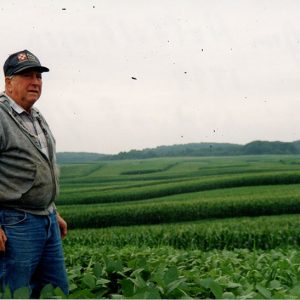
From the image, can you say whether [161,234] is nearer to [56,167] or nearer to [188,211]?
[188,211]

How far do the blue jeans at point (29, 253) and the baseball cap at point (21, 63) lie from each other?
81 centimetres

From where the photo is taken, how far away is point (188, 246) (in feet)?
39.6

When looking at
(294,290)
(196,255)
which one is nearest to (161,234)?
(196,255)

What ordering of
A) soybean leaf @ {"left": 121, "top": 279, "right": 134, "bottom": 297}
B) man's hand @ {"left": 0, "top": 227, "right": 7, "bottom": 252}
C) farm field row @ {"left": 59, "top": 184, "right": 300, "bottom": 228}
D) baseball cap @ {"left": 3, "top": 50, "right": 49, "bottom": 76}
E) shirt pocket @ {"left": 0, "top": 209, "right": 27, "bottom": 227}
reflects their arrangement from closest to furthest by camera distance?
soybean leaf @ {"left": 121, "top": 279, "right": 134, "bottom": 297} → man's hand @ {"left": 0, "top": 227, "right": 7, "bottom": 252} → shirt pocket @ {"left": 0, "top": 209, "right": 27, "bottom": 227} → baseball cap @ {"left": 3, "top": 50, "right": 49, "bottom": 76} → farm field row @ {"left": 59, "top": 184, "right": 300, "bottom": 228}

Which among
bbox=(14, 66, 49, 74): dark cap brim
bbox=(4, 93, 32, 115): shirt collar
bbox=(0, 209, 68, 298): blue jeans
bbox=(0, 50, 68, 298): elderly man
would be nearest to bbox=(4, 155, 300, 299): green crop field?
bbox=(0, 209, 68, 298): blue jeans

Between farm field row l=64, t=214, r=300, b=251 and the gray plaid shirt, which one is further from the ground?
the gray plaid shirt

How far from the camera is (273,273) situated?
10.0 ft

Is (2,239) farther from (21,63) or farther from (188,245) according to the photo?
(188,245)

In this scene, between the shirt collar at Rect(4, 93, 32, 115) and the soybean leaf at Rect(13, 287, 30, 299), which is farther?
the shirt collar at Rect(4, 93, 32, 115)

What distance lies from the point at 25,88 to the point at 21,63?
0.48ft

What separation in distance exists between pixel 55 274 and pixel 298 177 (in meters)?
25.7

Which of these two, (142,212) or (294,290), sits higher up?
(294,290)

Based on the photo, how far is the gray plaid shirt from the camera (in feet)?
10.3

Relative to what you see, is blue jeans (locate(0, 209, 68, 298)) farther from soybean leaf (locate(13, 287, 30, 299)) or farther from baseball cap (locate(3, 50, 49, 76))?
soybean leaf (locate(13, 287, 30, 299))
